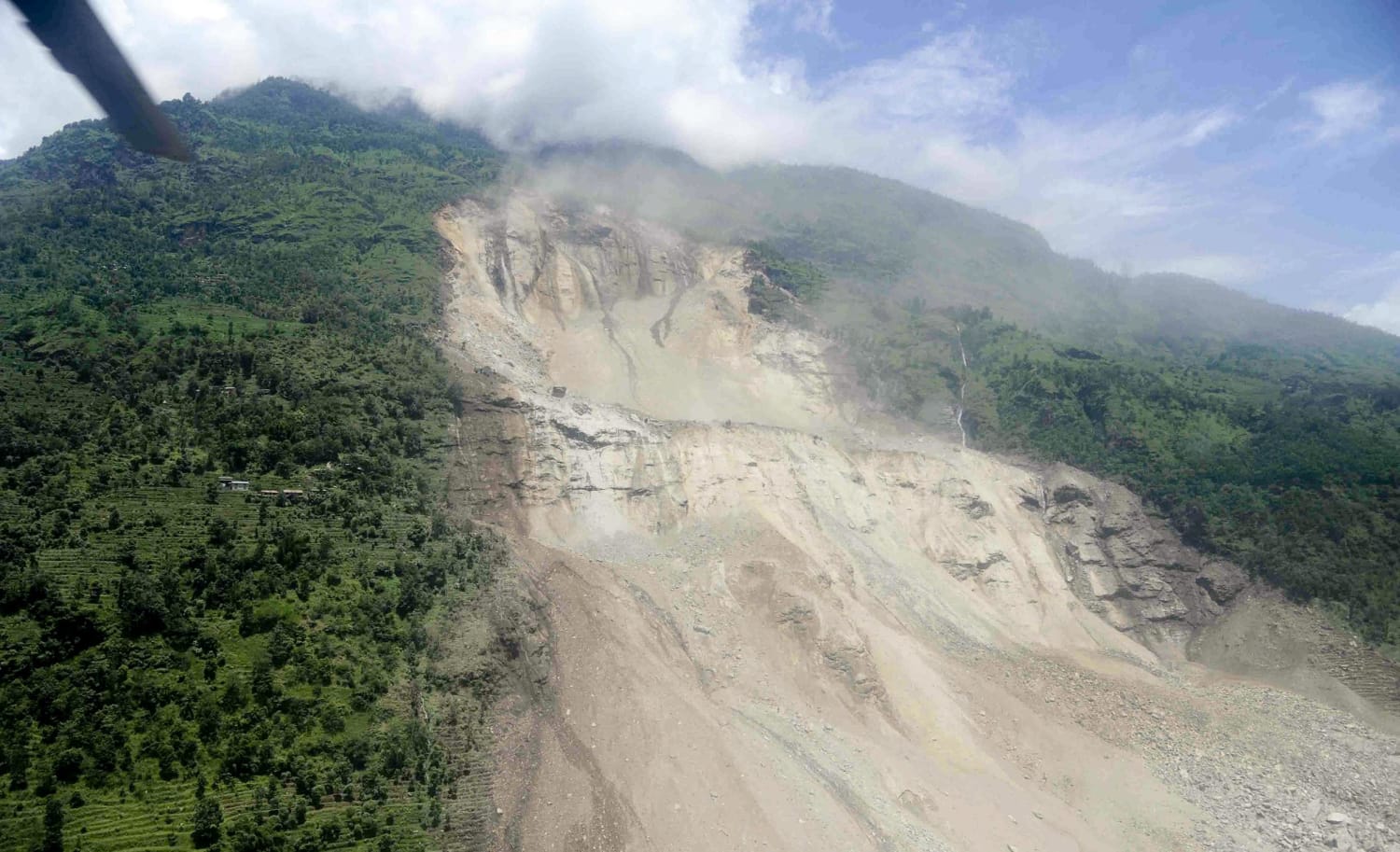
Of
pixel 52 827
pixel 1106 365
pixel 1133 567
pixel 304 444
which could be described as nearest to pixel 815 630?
pixel 304 444

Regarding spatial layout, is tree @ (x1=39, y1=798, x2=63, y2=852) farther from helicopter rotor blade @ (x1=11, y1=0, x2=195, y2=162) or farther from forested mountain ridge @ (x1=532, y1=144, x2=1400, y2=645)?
forested mountain ridge @ (x1=532, y1=144, x2=1400, y2=645)

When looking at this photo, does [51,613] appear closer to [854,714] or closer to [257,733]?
[257,733]

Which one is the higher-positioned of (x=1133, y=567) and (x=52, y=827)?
(x=52, y=827)

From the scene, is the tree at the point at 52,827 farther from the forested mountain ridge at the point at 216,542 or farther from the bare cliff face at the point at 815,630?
the bare cliff face at the point at 815,630

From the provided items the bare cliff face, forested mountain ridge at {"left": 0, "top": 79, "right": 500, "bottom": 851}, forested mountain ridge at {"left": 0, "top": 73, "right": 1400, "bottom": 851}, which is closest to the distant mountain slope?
forested mountain ridge at {"left": 0, "top": 73, "right": 1400, "bottom": 851}

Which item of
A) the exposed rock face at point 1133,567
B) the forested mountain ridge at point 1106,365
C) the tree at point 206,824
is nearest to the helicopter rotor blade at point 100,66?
the tree at point 206,824

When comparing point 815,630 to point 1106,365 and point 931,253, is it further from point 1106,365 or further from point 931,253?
point 931,253
